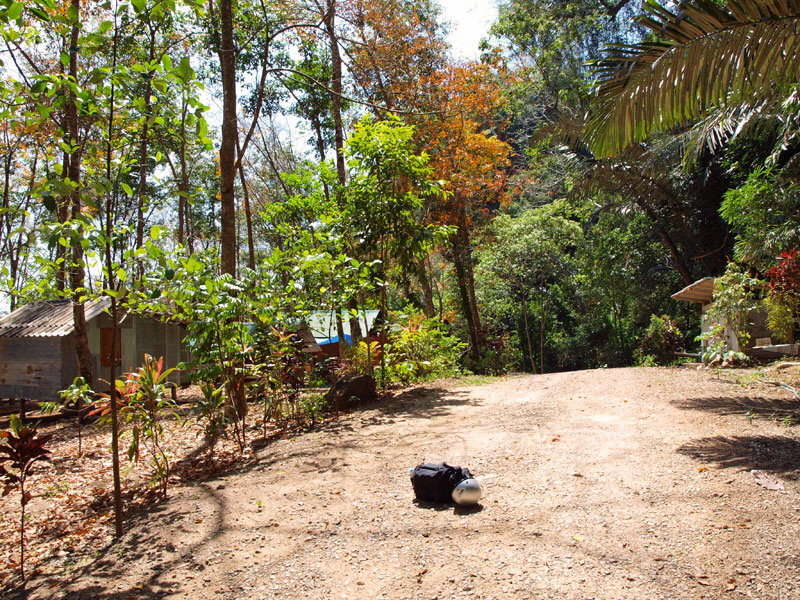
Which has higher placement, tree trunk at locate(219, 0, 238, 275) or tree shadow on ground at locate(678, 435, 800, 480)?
tree trunk at locate(219, 0, 238, 275)

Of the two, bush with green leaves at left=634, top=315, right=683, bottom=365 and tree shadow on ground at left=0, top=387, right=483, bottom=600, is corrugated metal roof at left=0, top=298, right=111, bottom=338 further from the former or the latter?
bush with green leaves at left=634, top=315, right=683, bottom=365

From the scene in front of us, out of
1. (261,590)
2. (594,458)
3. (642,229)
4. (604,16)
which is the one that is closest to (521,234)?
(642,229)

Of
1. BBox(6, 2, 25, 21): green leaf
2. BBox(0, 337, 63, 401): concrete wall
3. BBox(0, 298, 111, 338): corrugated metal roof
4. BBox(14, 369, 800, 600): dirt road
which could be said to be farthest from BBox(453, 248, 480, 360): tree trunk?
BBox(6, 2, 25, 21): green leaf

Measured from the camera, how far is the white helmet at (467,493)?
404cm

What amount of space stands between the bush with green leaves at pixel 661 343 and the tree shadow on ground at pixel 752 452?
37.5 feet

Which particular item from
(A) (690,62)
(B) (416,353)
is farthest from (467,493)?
(B) (416,353)

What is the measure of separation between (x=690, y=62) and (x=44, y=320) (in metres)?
12.5

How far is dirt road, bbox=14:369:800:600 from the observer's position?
3062 millimetres

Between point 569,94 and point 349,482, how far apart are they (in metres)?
19.0

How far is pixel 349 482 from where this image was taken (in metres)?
5.04

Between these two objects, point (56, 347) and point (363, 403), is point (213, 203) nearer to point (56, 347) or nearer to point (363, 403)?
point (56, 347)

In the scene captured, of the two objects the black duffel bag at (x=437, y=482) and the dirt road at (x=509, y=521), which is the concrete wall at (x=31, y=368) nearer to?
the dirt road at (x=509, y=521)

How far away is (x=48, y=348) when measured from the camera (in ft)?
38.4

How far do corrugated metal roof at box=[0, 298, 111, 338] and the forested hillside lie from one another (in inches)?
51.1
